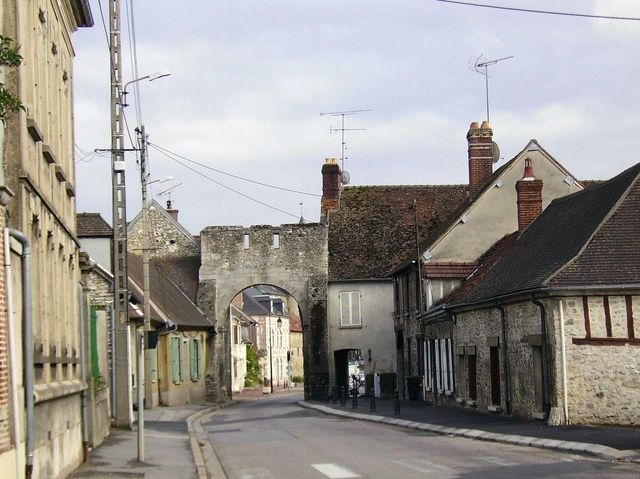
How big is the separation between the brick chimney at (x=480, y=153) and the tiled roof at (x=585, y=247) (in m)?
12.8

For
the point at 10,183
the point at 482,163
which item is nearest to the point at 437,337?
the point at 482,163

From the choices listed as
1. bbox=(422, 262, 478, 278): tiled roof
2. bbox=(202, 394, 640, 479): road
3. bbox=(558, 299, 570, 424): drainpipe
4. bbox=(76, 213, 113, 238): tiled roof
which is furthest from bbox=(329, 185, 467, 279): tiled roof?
bbox=(558, 299, 570, 424): drainpipe

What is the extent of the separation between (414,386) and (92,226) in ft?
50.3

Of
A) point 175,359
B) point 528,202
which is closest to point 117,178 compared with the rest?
point 528,202

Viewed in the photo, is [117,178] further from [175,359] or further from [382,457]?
[175,359]

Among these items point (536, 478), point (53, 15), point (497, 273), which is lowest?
point (536, 478)

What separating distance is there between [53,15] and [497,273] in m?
17.3

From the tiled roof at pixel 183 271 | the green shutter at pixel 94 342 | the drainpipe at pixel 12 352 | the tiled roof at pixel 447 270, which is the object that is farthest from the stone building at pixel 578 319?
the tiled roof at pixel 183 271

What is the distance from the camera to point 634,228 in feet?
82.4

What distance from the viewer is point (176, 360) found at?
45406 mm

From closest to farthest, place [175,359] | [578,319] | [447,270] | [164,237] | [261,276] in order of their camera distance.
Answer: [578,319] → [447,270] → [175,359] → [261,276] → [164,237]

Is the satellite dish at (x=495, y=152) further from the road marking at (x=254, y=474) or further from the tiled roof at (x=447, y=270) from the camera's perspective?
the road marking at (x=254, y=474)

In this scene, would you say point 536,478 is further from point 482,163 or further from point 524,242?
point 482,163

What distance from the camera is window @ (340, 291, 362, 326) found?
52.3 meters
